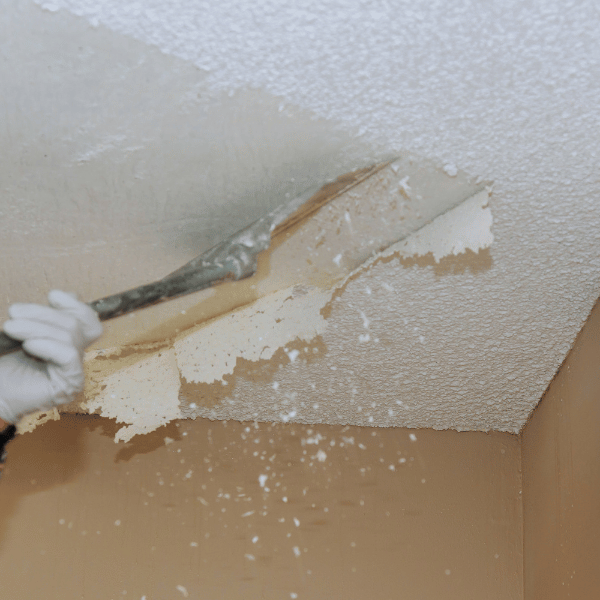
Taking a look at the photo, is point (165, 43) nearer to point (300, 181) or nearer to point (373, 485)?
point (300, 181)

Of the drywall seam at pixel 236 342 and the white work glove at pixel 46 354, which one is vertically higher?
the drywall seam at pixel 236 342

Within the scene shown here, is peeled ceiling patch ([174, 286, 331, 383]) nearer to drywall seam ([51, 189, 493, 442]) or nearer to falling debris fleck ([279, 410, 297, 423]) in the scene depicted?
drywall seam ([51, 189, 493, 442])

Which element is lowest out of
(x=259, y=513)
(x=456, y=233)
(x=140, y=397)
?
(x=259, y=513)

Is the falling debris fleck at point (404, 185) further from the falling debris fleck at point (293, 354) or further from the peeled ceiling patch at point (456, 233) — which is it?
the falling debris fleck at point (293, 354)

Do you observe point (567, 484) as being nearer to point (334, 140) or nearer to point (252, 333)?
point (252, 333)

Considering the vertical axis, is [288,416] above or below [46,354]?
above

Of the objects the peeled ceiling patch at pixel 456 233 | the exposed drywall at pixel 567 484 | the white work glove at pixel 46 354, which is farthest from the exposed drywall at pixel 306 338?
the white work glove at pixel 46 354

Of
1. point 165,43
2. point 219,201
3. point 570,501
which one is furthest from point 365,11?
point 570,501

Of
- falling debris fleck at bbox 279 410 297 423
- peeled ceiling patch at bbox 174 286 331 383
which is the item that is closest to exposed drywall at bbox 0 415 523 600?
falling debris fleck at bbox 279 410 297 423

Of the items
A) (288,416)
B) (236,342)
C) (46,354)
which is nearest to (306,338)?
(236,342)

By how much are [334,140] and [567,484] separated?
2.70ft

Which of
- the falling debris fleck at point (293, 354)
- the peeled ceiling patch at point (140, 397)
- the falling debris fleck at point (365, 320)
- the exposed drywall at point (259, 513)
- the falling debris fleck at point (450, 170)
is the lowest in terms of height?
the exposed drywall at point (259, 513)

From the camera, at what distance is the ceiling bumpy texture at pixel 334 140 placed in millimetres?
730

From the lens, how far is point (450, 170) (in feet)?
2.95
